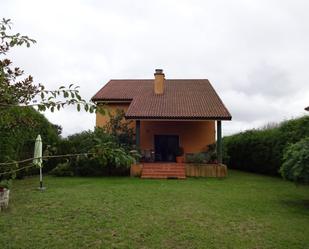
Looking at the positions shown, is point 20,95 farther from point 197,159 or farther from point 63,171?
point 63,171

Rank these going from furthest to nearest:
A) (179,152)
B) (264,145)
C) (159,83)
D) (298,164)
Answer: (159,83), (179,152), (264,145), (298,164)

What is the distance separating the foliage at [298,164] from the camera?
1156 centimetres

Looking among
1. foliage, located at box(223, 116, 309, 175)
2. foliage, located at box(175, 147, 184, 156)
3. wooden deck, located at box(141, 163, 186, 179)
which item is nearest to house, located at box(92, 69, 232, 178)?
foliage, located at box(175, 147, 184, 156)

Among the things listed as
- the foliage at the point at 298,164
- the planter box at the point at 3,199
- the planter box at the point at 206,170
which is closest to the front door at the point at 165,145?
the planter box at the point at 206,170

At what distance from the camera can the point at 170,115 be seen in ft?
72.4

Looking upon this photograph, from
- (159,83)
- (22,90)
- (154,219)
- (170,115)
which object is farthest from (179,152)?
(22,90)

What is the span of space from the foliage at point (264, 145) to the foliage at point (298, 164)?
275 inches

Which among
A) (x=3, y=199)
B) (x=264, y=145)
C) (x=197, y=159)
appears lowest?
(x=3, y=199)

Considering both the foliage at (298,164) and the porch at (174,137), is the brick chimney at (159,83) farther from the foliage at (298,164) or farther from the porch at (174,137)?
the foliage at (298,164)

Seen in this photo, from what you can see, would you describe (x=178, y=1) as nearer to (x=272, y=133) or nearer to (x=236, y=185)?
(x=236, y=185)

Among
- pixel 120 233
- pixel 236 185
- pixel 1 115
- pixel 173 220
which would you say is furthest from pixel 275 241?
pixel 236 185

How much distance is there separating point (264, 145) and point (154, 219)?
52.8 ft

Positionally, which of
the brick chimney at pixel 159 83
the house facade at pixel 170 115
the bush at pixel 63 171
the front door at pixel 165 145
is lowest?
the bush at pixel 63 171

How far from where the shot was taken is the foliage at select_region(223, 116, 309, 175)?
20422 mm
